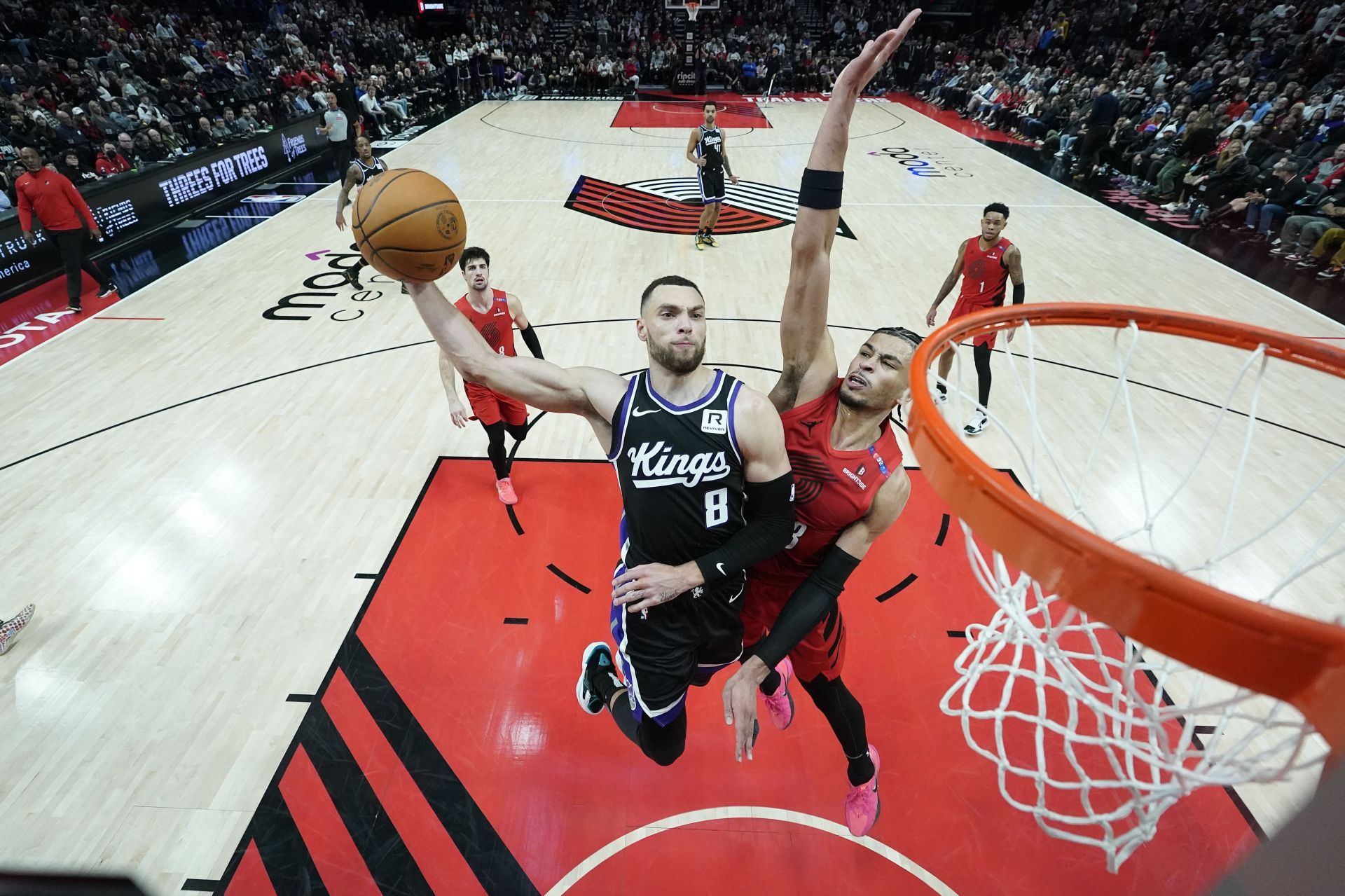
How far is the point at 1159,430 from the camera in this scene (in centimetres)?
531

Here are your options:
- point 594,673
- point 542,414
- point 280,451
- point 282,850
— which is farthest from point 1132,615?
point 280,451

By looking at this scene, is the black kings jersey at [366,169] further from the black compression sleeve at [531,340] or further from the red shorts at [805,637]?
the red shorts at [805,637]

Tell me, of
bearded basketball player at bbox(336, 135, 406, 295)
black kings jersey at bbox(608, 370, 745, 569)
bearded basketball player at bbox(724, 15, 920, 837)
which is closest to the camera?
bearded basketball player at bbox(724, 15, 920, 837)

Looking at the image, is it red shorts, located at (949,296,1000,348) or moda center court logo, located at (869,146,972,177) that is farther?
moda center court logo, located at (869,146,972,177)

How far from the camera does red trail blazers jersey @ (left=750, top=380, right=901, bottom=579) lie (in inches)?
92.0

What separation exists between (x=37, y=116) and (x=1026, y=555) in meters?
14.1

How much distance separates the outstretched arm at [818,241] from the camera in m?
1.93

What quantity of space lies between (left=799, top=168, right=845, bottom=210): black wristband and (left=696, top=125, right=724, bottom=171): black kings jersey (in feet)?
22.7

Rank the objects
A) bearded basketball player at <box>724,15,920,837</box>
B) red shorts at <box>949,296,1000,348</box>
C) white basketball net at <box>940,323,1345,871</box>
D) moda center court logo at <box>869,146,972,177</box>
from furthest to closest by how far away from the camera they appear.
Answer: moda center court logo at <box>869,146,972,177</box>, red shorts at <box>949,296,1000,348</box>, bearded basketball player at <box>724,15,920,837</box>, white basketball net at <box>940,323,1345,871</box>

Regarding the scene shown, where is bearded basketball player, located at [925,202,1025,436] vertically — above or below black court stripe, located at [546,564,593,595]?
above

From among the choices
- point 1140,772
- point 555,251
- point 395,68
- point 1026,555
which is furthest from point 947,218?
point 395,68

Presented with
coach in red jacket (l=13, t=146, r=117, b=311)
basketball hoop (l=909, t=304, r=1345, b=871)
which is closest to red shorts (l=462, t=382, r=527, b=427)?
basketball hoop (l=909, t=304, r=1345, b=871)

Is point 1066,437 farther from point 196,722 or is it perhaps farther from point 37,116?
point 37,116

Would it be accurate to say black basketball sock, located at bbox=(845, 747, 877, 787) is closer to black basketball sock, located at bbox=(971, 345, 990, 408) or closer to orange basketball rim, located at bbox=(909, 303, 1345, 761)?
orange basketball rim, located at bbox=(909, 303, 1345, 761)
